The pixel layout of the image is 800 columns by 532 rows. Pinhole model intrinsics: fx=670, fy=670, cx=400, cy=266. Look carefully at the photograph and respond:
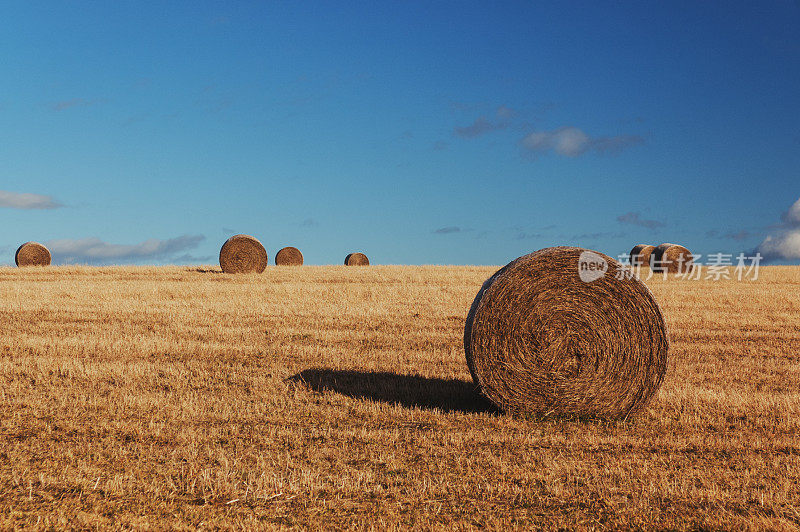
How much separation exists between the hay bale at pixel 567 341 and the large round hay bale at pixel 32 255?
3473 cm

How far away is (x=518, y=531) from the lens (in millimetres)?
5332

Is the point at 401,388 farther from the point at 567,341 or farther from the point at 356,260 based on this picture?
the point at 356,260

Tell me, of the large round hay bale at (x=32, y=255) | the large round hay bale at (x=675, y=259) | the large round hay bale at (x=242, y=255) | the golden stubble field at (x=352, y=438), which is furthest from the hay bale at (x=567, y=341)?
the large round hay bale at (x=32, y=255)

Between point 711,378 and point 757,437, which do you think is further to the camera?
point 711,378

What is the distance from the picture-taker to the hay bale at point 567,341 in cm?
896

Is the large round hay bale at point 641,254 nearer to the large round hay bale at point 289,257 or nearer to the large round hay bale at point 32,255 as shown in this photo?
the large round hay bale at point 289,257

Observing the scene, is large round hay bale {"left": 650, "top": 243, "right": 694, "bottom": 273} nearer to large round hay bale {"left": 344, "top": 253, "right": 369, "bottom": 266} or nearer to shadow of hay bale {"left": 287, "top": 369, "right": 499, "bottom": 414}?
large round hay bale {"left": 344, "top": 253, "right": 369, "bottom": 266}

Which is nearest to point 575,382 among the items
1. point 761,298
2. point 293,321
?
point 293,321

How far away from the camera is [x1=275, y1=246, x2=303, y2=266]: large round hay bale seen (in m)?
45.4

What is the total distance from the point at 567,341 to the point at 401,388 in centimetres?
266

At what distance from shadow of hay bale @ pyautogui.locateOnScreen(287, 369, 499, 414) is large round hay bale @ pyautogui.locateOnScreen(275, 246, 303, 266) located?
113ft

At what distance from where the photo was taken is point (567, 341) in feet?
29.7

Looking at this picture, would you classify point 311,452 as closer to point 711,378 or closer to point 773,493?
point 773,493

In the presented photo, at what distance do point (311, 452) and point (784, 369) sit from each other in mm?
9673
